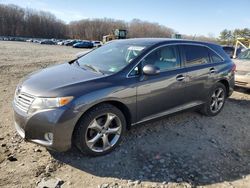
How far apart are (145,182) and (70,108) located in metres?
1.33

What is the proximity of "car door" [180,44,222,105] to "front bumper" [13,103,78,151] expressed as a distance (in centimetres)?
239

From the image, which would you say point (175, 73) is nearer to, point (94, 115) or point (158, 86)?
point (158, 86)

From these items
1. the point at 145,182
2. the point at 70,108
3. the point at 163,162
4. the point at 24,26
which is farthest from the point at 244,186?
the point at 24,26

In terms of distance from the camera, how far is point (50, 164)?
3254 millimetres

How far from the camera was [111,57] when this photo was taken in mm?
4152

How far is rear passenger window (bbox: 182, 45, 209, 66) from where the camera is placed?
4535mm

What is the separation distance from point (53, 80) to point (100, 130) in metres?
0.98

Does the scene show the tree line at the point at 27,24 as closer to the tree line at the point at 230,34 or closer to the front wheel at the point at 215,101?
the tree line at the point at 230,34

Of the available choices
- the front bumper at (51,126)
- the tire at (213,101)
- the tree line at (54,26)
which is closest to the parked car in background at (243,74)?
the tire at (213,101)

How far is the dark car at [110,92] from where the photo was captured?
3.04m

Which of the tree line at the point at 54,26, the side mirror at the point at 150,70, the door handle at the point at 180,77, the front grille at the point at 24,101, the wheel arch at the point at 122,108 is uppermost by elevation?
the tree line at the point at 54,26

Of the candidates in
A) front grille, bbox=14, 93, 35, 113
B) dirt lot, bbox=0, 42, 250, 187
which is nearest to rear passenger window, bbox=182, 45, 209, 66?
dirt lot, bbox=0, 42, 250, 187

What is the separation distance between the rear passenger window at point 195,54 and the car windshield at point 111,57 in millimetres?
1009

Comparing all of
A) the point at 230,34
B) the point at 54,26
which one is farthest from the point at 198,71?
the point at 54,26
